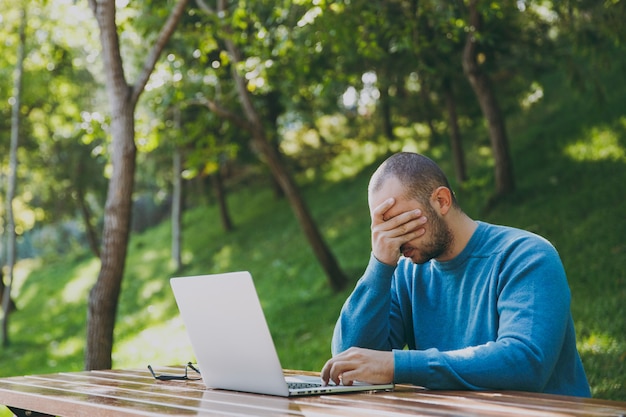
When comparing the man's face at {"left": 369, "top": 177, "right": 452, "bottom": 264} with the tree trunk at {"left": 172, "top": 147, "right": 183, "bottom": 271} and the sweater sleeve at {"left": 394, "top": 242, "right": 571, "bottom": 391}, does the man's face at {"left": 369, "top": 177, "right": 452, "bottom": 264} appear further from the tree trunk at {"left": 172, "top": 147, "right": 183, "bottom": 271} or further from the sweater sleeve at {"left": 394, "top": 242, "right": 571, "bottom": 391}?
the tree trunk at {"left": 172, "top": 147, "right": 183, "bottom": 271}

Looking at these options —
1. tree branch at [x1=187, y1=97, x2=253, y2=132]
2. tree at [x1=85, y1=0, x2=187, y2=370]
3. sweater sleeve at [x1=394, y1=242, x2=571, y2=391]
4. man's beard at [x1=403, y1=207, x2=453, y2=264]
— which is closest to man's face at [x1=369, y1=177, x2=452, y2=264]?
man's beard at [x1=403, y1=207, x2=453, y2=264]

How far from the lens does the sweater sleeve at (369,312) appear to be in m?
3.28

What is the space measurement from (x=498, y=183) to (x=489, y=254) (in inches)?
376

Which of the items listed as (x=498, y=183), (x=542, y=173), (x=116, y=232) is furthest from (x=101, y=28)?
(x=542, y=173)

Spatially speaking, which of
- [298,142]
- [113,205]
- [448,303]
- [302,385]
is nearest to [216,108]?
[113,205]

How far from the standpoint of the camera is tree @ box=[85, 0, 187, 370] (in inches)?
283

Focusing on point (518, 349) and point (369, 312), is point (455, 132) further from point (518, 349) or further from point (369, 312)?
point (518, 349)

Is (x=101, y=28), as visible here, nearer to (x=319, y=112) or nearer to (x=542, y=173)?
(x=542, y=173)

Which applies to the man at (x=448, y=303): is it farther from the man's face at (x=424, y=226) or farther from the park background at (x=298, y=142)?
the park background at (x=298, y=142)

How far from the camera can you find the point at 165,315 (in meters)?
15.0

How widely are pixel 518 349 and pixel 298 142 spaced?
19790 millimetres

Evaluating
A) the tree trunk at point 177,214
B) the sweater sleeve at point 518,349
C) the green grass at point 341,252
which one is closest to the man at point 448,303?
→ the sweater sleeve at point 518,349

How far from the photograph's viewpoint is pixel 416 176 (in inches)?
122

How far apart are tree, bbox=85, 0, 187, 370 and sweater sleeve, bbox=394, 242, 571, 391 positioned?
15.4ft
